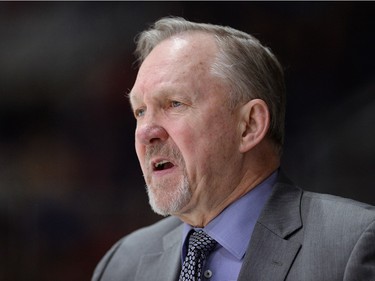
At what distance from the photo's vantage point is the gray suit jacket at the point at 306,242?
1547 mm

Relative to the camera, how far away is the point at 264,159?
1.84 meters

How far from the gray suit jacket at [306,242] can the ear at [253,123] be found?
15 cm

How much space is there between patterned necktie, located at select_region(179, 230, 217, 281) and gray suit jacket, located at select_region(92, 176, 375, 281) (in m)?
0.10

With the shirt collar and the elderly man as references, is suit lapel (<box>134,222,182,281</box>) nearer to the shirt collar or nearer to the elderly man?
the elderly man

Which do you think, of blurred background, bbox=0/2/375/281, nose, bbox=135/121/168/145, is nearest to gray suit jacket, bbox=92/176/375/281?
nose, bbox=135/121/168/145

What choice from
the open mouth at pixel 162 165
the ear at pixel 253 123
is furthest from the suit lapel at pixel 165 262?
the ear at pixel 253 123

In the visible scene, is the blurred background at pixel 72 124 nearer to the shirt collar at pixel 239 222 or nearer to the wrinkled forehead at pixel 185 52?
the wrinkled forehead at pixel 185 52

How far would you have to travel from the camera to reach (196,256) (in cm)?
175

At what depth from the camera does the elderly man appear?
1.68m

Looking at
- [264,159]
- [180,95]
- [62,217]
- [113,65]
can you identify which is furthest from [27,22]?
[264,159]

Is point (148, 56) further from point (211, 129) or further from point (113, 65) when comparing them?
point (113, 65)

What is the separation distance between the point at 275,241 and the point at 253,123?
0.34 meters

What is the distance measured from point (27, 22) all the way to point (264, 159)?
1144 millimetres

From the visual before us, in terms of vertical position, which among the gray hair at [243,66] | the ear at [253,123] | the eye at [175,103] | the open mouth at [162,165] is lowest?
the open mouth at [162,165]
